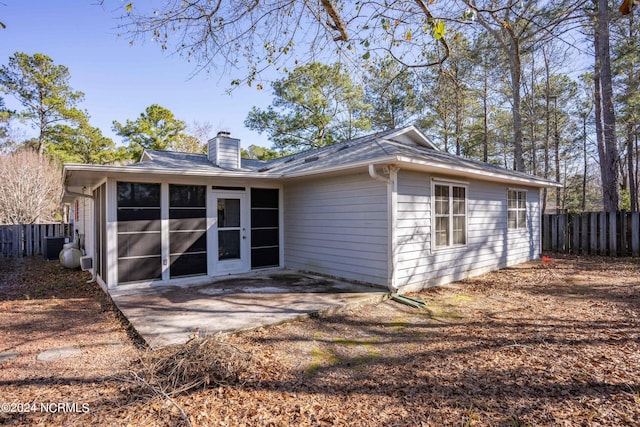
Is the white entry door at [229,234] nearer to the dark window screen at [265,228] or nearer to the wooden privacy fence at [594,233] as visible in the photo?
the dark window screen at [265,228]

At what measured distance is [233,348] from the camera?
10.2 ft

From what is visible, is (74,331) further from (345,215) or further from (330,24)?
(330,24)

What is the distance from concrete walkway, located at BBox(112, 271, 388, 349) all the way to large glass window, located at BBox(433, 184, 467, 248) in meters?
1.99

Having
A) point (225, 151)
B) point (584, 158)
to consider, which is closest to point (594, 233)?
point (225, 151)

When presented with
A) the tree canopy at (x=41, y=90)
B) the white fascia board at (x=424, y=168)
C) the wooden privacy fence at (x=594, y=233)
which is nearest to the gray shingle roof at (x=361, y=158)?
the white fascia board at (x=424, y=168)

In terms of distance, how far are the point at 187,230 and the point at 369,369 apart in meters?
4.93

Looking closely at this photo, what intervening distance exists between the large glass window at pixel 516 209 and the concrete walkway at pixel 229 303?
5.24 meters

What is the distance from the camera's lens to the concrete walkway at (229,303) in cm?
412

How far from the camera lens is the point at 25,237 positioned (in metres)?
12.8

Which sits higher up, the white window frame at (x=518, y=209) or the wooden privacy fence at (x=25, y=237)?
the white window frame at (x=518, y=209)

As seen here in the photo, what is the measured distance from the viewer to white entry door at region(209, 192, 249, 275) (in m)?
7.16

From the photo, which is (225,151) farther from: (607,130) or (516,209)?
(607,130)

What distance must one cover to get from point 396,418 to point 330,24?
4432mm

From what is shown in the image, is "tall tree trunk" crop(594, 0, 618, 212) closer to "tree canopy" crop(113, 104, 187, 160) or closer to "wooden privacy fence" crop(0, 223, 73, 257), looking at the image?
"wooden privacy fence" crop(0, 223, 73, 257)
